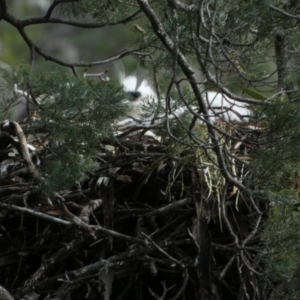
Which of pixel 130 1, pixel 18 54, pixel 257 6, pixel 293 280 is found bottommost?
pixel 293 280

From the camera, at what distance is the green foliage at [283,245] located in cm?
111

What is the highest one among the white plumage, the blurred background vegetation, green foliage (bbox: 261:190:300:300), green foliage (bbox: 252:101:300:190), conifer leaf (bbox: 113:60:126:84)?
the blurred background vegetation

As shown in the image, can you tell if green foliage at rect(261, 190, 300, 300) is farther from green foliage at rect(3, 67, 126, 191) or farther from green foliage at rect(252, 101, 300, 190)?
green foliage at rect(3, 67, 126, 191)

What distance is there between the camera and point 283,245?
113 cm

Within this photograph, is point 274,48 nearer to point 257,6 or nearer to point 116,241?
point 257,6

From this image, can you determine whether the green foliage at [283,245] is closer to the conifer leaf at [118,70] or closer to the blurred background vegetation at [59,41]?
the conifer leaf at [118,70]

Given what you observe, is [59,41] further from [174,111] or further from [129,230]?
[174,111]

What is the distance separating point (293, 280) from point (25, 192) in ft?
2.01

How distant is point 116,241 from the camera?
1542 millimetres

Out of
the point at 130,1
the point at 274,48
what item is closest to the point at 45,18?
the point at 130,1

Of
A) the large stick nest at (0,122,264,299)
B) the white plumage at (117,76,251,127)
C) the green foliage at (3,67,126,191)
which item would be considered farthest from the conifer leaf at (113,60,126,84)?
the green foliage at (3,67,126,191)

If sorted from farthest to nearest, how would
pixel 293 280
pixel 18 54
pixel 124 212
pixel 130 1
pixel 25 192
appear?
pixel 18 54 → pixel 124 212 → pixel 25 192 → pixel 130 1 → pixel 293 280

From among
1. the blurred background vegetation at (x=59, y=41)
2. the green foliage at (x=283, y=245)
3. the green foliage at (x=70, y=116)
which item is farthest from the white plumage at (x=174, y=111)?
the blurred background vegetation at (x=59, y=41)

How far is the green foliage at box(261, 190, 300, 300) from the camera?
1110 millimetres
